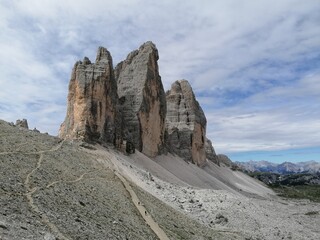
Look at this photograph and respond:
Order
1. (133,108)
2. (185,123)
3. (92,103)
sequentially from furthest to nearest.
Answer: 1. (185,123)
2. (133,108)
3. (92,103)

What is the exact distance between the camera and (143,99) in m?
71.2

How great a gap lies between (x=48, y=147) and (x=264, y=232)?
24132mm

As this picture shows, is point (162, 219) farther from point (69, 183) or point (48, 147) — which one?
point (48, 147)

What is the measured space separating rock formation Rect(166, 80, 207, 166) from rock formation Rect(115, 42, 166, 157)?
735 inches

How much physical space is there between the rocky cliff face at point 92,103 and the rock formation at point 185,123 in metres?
39.9

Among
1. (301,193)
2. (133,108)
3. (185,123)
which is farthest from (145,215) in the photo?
(301,193)

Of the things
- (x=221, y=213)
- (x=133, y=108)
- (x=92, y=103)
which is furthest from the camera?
(x=133, y=108)

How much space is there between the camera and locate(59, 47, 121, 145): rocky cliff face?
55.2m

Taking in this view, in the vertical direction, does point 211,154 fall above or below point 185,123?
below

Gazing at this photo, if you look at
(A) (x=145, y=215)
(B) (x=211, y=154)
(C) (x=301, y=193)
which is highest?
(B) (x=211, y=154)

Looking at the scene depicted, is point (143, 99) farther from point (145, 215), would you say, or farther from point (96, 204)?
point (96, 204)

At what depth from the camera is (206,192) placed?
160 ft

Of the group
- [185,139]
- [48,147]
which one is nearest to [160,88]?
[185,139]

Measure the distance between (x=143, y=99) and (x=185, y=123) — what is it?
35.0m
